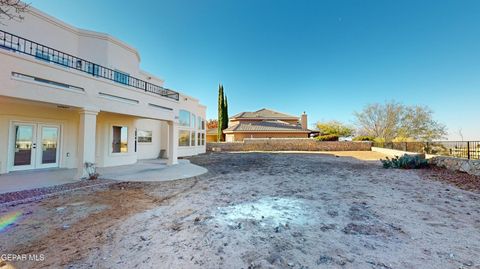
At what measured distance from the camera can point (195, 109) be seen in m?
19.5

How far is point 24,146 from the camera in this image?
8703mm

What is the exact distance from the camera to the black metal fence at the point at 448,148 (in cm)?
877

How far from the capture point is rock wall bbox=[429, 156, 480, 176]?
324 inches

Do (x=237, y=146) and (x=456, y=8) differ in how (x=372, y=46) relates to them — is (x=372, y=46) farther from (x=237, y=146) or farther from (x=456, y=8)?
(x=237, y=146)

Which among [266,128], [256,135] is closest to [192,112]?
[256,135]

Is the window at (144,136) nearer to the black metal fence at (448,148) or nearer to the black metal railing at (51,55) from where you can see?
the black metal railing at (51,55)

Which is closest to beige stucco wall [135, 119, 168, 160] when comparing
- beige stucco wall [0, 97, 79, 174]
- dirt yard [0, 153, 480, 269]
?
beige stucco wall [0, 97, 79, 174]

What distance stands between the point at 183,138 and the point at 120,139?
6.89 m

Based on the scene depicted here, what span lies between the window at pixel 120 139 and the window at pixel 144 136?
2.53 meters

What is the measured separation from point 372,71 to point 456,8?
9.24 metres

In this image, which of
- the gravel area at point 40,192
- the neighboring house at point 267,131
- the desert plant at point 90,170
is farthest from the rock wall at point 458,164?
the neighboring house at point 267,131

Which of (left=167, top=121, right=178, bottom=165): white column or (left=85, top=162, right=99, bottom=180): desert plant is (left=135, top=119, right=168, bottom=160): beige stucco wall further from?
(left=85, top=162, right=99, bottom=180): desert plant

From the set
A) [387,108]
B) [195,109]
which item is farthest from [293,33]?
[387,108]

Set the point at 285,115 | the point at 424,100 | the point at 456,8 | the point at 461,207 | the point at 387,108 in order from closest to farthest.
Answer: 1. the point at 461,207
2. the point at 456,8
3. the point at 424,100
4. the point at 387,108
5. the point at 285,115
